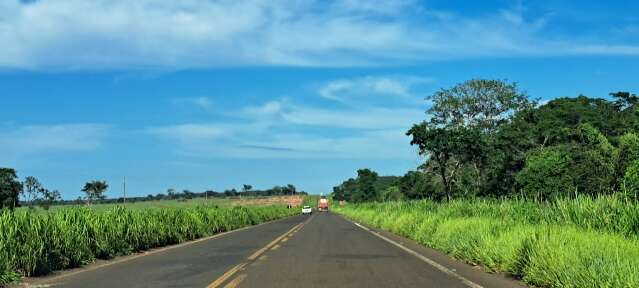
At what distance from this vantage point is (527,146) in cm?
6525

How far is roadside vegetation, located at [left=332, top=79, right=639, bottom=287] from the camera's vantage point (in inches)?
407

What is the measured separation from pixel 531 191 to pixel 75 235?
43918 millimetres

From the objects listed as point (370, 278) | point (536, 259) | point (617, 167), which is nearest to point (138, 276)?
point (370, 278)

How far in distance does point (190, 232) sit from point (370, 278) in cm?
1763

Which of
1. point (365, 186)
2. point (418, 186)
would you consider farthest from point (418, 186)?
point (365, 186)

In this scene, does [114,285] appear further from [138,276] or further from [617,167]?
[617,167]

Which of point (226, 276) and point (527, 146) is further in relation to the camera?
point (527, 146)

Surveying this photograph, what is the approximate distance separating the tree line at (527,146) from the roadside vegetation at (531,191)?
0.12 m

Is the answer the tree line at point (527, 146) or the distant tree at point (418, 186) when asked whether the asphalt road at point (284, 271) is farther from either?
the distant tree at point (418, 186)

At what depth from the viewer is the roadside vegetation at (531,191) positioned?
407 inches

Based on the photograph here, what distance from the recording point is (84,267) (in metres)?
14.7

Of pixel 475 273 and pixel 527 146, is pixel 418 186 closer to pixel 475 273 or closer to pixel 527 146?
pixel 527 146

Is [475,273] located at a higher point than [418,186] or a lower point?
lower

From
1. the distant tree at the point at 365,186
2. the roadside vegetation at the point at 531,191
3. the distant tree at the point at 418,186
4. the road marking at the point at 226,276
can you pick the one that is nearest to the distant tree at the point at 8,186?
the roadside vegetation at the point at 531,191
